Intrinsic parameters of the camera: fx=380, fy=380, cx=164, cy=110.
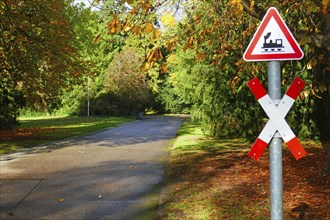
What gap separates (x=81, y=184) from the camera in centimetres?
887

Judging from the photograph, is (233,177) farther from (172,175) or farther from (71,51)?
(71,51)

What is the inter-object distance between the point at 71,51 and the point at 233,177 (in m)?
9.57

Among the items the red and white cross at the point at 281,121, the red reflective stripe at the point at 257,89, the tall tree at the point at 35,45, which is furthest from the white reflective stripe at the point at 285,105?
the tall tree at the point at 35,45

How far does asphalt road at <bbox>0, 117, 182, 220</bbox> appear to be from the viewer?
21.7ft

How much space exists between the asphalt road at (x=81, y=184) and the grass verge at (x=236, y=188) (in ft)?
1.69

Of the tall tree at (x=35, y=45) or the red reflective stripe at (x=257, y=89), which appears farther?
the tall tree at (x=35, y=45)

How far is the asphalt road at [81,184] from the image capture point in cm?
662

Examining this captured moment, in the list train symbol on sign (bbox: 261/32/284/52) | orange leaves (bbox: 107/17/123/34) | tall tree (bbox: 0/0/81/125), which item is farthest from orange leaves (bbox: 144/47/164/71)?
tall tree (bbox: 0/0/81/125)

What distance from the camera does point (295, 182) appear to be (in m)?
8.59

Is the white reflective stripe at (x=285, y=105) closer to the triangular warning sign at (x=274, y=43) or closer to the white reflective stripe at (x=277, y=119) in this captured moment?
the white reflective stripe at (x=277, y=119)

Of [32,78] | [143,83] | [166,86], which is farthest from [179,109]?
[32,78]

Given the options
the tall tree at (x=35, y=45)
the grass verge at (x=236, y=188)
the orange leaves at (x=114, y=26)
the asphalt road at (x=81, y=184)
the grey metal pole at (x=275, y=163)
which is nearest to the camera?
the grey metal pole at (x=275, y=163)

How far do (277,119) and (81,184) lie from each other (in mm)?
6300

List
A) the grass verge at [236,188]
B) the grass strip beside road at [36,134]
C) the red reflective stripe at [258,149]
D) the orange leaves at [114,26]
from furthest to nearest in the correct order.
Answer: the grass strip beside road at [36,134] < the grass verge at [236,188] < the orange leaves at [114,26] < the red reflective stripe at [258,149]
